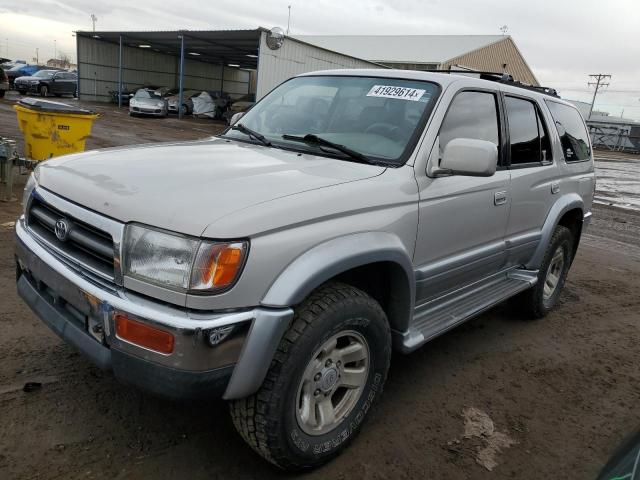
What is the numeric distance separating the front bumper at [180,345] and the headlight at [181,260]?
0.10m

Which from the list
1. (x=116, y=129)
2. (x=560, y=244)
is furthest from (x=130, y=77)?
(x=560, y=244)

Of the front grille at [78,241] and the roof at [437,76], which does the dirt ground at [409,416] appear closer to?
the front grille at [78,241]

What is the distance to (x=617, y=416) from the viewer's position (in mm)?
3193

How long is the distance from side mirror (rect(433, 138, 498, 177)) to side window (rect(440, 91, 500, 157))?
26 centimetres

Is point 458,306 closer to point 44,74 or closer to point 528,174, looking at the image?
point 528,174

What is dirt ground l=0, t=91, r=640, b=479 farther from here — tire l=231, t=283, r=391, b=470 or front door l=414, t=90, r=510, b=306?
front door l=414, t=90, r=510, b=306

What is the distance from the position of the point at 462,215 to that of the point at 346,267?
1.09 metres

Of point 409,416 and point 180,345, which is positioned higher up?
point 180,345

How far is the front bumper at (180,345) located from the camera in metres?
1.89

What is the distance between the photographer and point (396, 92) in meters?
3.15

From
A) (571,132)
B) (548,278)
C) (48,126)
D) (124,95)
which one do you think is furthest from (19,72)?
(548,278)

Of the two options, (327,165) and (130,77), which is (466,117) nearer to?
(327,165)

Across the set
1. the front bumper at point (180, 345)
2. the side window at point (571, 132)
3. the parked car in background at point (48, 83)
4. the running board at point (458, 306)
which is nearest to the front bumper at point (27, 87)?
the parked car in background at point (48, 83)

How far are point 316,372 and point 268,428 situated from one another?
1.10 feet
